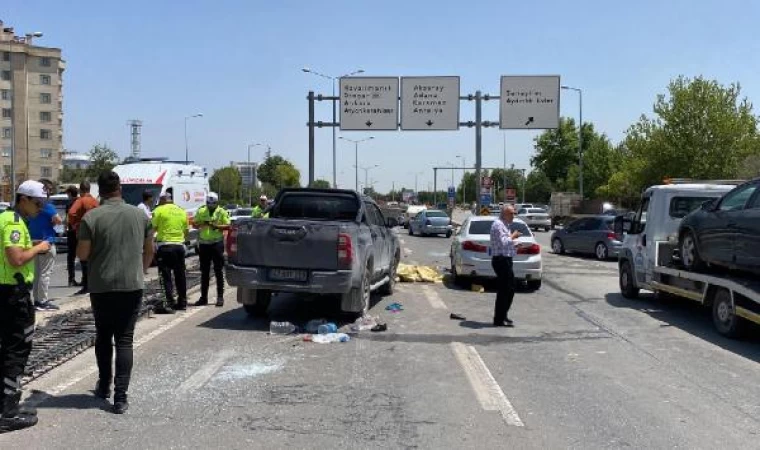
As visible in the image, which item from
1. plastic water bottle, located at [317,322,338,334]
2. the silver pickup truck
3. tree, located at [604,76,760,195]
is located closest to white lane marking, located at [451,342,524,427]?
plastic water bottle, located at [317,322,338,334]

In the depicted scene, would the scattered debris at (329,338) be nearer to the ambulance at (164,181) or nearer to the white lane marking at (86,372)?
the white lane marking at (86,372)

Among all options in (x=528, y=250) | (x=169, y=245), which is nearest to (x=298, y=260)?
(x=169, y=245)

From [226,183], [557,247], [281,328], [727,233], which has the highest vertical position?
[226,183]

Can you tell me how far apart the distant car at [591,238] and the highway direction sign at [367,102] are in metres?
7.65

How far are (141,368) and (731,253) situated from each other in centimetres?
776

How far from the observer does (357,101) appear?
85.9 ft

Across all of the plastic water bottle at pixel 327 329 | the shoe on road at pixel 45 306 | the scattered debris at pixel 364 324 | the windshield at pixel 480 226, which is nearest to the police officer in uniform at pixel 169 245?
the shoe on road at pixel 45 306

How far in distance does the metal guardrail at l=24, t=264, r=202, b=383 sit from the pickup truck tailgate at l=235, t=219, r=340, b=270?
187 centimetres

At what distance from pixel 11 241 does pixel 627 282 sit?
11455 millimetres

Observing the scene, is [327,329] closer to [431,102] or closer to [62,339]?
[62,339]

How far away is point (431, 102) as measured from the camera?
26.3m

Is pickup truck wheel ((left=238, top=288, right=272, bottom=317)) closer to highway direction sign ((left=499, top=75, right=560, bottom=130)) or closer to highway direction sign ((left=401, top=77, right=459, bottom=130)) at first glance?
highway direction sign ((left=401, top=77, right=459, bottom=130))

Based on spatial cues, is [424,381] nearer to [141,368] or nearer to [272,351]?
[272,351]

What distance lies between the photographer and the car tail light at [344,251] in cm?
1011
